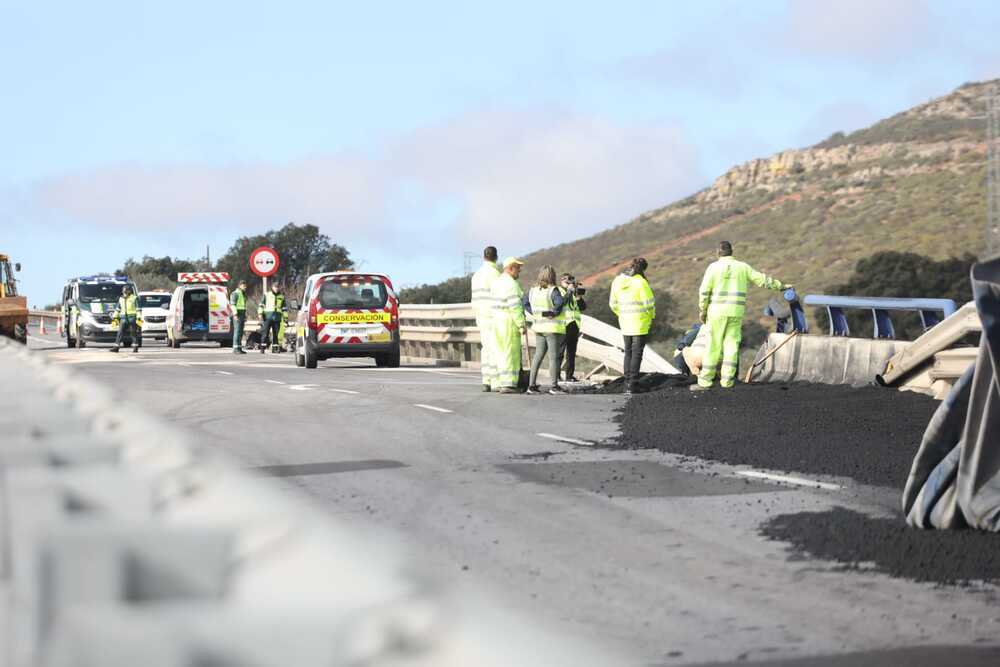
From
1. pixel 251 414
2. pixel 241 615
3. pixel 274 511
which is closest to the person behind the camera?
pixel 241 615

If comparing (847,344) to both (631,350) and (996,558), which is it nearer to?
(631,350)

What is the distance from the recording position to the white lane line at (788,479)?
10.3 metres

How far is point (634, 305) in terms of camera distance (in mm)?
21016

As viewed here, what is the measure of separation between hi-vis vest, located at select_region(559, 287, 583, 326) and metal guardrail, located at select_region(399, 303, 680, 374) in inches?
28.5

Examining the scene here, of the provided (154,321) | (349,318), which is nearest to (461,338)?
(349,318)

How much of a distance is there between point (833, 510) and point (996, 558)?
1.68m

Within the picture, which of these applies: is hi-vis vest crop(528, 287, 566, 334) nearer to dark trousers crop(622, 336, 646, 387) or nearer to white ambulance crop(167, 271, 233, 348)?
dark trousers crop(622, 336, 646, 387)

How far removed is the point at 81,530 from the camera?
175 cm

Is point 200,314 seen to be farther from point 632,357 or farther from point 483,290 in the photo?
point 632,357

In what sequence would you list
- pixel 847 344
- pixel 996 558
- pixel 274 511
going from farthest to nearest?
pixel 847 344 → pixel 996 558 → pixel 274 511

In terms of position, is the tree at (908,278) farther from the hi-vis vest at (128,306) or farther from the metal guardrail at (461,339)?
the hi-vis vest at (128,306)

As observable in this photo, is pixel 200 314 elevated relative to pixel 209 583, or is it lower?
elevated

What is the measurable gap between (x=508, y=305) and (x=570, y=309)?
2349 mm

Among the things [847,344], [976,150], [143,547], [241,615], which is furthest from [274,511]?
[976,150]
